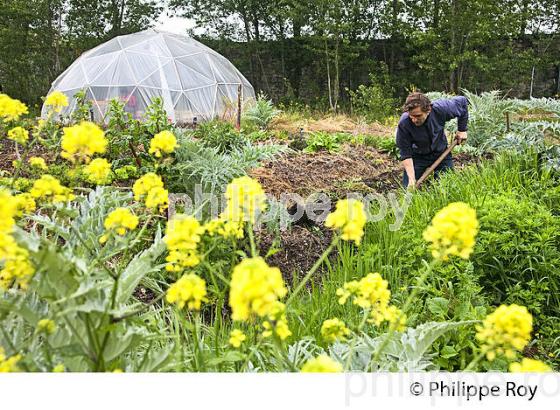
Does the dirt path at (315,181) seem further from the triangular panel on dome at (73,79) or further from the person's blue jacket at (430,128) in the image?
the triangular panel on dome at (73,79)

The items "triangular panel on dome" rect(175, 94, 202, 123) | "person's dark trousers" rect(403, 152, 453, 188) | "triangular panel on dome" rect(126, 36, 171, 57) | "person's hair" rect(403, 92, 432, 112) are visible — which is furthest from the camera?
"triangular panel on dome" rect(126, 36, 171, 57)

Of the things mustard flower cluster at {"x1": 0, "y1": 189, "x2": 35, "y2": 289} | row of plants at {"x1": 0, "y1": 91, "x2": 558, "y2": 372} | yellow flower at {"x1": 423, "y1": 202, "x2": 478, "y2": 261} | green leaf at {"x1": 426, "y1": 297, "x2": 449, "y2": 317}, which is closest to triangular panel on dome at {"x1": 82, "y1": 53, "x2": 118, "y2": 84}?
row of plants at {"x1": 0, "y1": 91, "x2": 558, "y2": 372}

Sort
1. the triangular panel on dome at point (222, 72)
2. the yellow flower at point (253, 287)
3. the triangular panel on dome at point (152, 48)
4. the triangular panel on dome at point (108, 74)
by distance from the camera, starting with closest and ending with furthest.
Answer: the yellow flower at point (253, 287), the triangular panel on dome at point (108, 74), the triangular panel on dome at point (152, 48), the triangular panel on dome at point (222, 72)

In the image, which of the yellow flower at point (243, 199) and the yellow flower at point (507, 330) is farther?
the yellow flower at point (243, 199)

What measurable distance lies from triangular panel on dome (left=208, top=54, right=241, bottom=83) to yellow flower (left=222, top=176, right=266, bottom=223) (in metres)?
Result: 13.8

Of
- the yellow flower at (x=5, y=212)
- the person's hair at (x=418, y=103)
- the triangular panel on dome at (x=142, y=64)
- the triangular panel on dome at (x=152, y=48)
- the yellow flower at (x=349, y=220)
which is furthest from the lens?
the triangular panel on dome at (x=152, y=48)

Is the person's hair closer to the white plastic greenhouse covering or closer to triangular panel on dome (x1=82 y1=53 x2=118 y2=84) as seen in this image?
the white plastic greenhouse covering

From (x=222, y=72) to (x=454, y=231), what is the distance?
566 inches

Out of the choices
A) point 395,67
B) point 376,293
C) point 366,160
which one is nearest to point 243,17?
point 395,67

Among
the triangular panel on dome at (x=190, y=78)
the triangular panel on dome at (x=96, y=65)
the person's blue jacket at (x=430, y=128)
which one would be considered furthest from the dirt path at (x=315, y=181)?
the triangular panel on dome at (x=96, y=65)

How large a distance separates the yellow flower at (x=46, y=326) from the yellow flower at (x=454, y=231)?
71 cm

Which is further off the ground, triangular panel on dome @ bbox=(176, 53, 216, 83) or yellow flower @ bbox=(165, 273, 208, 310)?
triangular panel on dome @ bbox=(176, 53, 216, 83)

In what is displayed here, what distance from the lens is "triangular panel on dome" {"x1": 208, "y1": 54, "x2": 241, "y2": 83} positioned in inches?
568

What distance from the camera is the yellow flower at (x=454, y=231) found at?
3.03 feet
